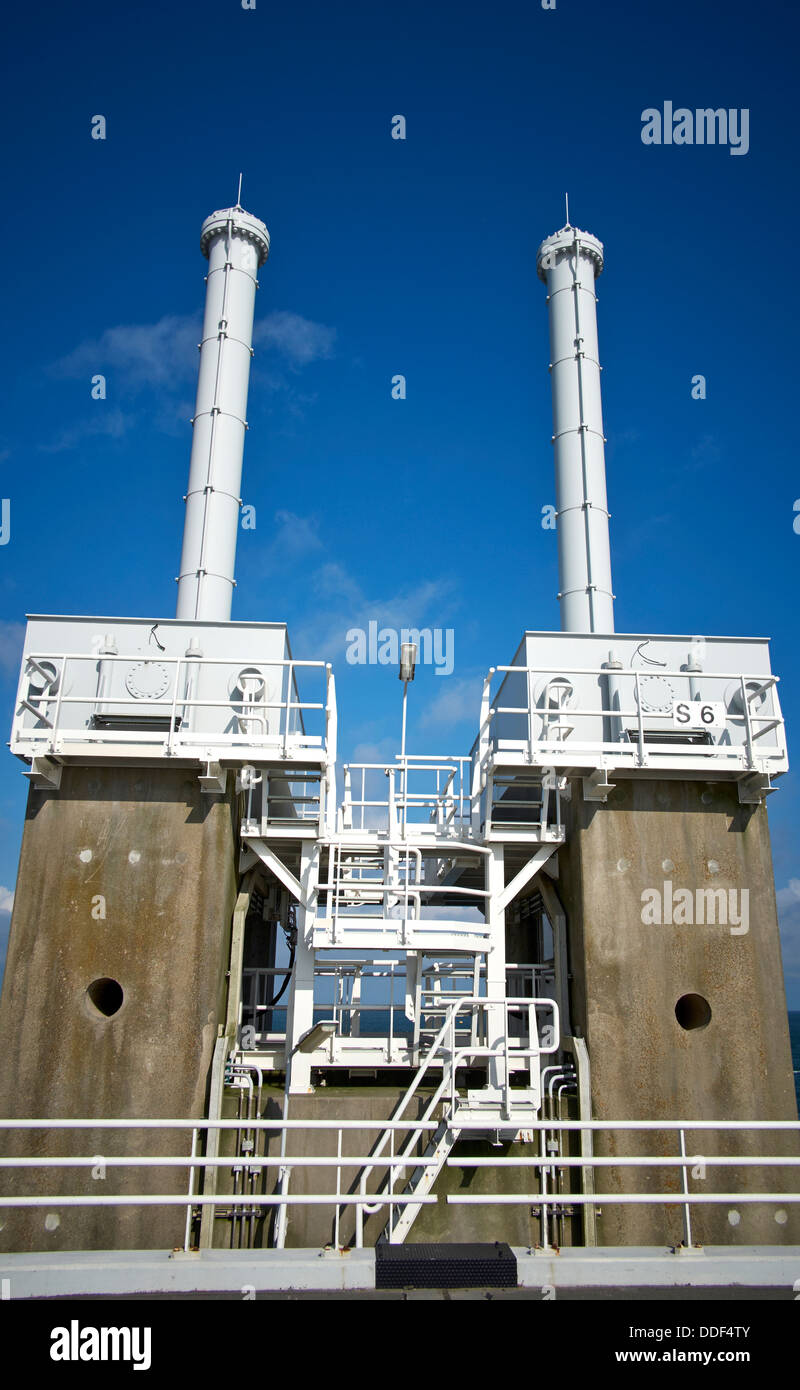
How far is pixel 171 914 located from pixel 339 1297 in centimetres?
683

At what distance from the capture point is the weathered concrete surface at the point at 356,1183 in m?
12.1

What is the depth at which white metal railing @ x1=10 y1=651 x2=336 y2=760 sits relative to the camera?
1359cm

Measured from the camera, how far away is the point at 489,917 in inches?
574

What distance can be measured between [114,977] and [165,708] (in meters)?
4.27

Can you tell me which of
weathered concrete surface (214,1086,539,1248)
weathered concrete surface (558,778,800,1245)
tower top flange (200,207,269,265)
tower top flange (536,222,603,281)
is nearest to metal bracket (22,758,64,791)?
weathered concrete surface (214,1086,539,1248)

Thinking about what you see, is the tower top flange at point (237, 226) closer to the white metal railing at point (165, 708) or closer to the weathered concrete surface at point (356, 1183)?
the white metal railing at point (165, 708)

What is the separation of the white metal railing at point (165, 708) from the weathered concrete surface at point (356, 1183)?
485cm

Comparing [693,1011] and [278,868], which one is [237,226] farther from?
[693,1011]

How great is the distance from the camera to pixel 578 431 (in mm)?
23219

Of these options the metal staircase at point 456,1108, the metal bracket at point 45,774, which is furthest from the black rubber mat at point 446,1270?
the metal bracket at point 45,774

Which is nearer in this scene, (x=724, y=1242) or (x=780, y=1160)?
(x=780, y=1160)

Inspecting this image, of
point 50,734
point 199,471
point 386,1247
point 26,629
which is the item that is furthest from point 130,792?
point 199,471

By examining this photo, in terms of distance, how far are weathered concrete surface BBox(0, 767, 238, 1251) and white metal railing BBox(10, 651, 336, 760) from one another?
668 mm
